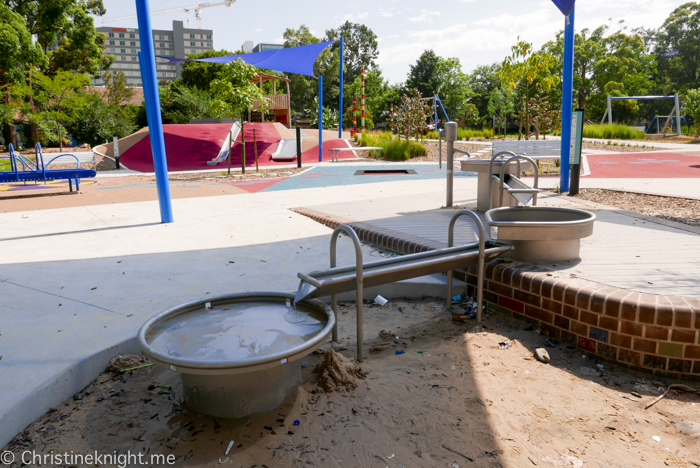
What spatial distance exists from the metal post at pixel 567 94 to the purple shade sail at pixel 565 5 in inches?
2.2

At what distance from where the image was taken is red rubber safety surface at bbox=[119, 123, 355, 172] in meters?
18.1

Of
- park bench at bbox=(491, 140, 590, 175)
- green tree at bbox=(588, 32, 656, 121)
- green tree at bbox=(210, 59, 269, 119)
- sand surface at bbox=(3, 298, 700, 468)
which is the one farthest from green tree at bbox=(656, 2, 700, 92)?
sand surface at bbox=(3, 298, 700, 468)

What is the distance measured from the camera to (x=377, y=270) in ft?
8.98

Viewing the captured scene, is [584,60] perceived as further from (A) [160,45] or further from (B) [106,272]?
(A) [160,45]

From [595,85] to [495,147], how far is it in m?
45.0

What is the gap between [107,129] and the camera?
24.6m

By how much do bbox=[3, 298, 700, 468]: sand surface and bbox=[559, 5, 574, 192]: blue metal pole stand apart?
→ 219 inches

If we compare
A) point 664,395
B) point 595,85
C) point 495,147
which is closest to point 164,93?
point 495,147

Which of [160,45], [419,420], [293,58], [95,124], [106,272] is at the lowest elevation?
[419,420]

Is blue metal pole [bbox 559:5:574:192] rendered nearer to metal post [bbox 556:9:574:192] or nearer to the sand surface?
metal post [bbox 556:9:574:192]

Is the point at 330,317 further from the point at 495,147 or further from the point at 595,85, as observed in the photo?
the point at 595,85

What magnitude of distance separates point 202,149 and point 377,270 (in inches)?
707

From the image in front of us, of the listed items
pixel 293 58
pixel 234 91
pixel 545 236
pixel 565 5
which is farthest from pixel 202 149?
pixel 545 236

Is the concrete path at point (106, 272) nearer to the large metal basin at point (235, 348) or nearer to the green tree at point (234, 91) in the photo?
the large metal basin at point (235, 348)
